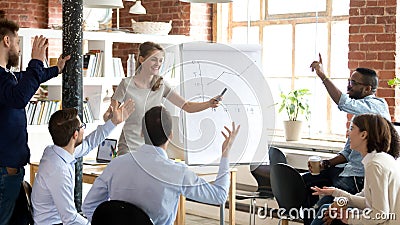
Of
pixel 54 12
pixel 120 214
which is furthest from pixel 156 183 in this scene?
pixel 54 12

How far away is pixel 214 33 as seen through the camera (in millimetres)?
7148

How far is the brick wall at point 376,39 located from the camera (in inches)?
213

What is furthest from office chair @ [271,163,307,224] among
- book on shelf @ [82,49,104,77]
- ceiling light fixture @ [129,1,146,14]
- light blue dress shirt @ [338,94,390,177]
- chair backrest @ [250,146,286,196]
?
ceiling light fixture @ [129,1,146,14]

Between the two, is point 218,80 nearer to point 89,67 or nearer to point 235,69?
point 235,69

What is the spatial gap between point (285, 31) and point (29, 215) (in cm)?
372

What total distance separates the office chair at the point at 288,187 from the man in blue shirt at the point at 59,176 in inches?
64.0

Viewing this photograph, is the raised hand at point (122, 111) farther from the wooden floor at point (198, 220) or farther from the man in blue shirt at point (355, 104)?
the wooden floor at point (198, 220)

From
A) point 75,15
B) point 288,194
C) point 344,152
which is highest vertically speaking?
point 75,15

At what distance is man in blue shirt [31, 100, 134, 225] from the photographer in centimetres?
320

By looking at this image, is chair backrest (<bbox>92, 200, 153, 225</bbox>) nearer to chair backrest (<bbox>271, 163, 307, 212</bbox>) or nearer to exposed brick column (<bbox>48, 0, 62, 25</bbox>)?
chair backrest (<bbox>271, 163, 307, 212</bbox>)

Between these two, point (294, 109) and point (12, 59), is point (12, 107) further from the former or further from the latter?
point (294, 109)

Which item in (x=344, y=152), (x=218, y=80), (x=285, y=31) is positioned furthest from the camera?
(x=285, y=31)

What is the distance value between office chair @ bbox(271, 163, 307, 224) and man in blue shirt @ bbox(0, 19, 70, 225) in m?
1.81

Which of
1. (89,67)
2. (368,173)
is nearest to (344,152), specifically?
(368,173)
